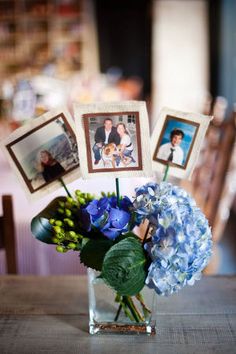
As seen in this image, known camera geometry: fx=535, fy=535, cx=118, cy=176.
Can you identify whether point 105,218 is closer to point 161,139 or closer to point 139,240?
point 139,240

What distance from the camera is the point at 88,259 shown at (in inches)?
36.5

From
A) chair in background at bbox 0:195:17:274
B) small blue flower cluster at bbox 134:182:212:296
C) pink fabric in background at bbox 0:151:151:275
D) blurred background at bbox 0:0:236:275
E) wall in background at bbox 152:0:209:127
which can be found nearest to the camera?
small blue flower cluster at bbox 134:182:212:296

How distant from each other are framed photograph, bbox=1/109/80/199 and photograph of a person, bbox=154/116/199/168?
0.17 metres

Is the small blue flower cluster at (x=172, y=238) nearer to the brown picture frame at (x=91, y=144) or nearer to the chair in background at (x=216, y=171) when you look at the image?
the brown picture frame at (x=91, y=144)

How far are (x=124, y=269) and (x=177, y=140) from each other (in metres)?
0.30

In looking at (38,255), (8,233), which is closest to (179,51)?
(38,255)

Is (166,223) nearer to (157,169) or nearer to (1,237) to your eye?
(157,169)

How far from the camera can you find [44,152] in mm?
1031

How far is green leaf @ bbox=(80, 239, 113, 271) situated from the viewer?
3.04 ft

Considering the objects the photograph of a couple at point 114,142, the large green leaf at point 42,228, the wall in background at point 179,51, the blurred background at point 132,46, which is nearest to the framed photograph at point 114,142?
the photograph of a couple at point 114,142

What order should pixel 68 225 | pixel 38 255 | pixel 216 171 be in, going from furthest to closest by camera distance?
1. pixel 216 171
2. pixel 38 255
3. pixel 68 225

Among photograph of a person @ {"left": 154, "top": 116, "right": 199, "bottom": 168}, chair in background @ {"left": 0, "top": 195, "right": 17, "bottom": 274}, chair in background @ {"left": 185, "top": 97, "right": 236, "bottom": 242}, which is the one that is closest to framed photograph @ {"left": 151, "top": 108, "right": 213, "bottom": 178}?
photograph of a person @ {"left": 154, "top": 116, "right": 199, "bottom": 168}

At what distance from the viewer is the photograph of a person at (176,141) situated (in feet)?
3.41

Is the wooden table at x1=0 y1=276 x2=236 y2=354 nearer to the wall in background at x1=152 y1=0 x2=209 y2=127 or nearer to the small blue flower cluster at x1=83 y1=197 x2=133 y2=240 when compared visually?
the small blue flower cluster at x1=83 y1=197 x2=133 y2=240
